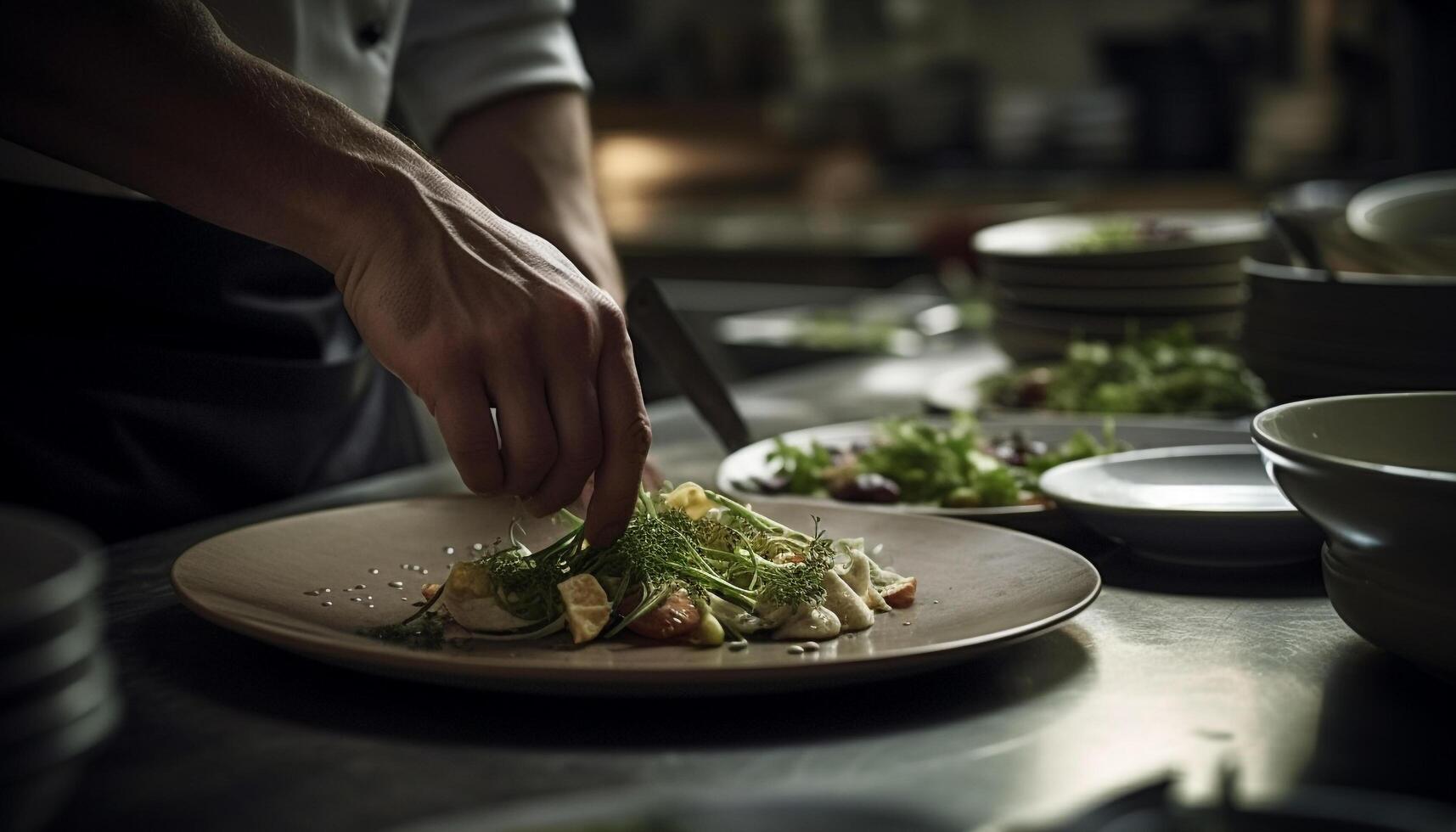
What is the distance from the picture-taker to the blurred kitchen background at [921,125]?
5773 mm

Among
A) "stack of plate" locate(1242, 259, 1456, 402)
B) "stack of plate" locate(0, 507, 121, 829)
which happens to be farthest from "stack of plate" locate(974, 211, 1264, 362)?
"stack of plate" locate(0, 507, 121, 829)

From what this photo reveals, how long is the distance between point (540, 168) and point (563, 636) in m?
1.19

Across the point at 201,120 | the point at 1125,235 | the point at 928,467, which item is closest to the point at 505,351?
the point at 201,120

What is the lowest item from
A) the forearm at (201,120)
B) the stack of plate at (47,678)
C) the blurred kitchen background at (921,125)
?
the blurred kitchen background at (921,125)

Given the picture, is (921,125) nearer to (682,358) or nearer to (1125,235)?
(1125,235)

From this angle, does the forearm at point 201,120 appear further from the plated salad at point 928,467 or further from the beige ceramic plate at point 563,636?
the plated salad at point 928,467

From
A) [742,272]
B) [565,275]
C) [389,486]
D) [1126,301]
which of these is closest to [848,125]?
[742,272]

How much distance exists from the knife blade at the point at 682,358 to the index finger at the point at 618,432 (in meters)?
0.40

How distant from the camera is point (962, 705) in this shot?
0.89 m

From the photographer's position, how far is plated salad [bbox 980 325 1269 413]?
74.2 inches

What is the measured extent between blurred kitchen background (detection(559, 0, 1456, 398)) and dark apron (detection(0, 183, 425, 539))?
5.75 ft

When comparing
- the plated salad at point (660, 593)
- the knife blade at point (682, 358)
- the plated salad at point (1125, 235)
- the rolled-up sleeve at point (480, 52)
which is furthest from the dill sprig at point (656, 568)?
the plated salad at point (1125, 235)

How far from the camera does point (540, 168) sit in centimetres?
206

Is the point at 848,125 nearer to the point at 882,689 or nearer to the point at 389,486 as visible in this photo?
the point at 389,486
